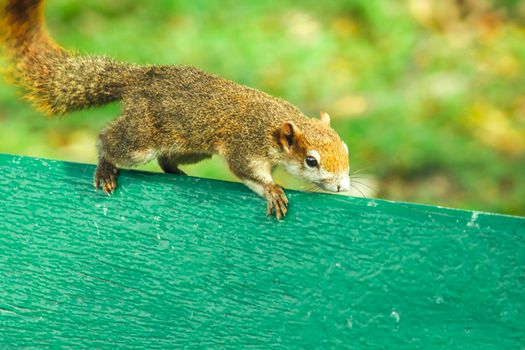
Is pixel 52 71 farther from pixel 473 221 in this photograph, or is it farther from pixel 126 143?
pixel 473 221

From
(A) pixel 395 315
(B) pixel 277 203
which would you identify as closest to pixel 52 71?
(B) pixel 277 203

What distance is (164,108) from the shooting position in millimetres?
2605

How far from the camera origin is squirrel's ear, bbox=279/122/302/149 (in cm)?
246

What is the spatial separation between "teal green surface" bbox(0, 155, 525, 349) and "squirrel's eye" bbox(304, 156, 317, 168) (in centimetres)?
40

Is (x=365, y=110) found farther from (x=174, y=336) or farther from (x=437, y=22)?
(x=174, y=336)

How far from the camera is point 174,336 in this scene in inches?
78.2

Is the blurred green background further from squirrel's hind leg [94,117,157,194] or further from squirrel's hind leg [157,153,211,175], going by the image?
squirrel's hind leg [94,117,157,194]

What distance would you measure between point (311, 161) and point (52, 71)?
0.87 meters

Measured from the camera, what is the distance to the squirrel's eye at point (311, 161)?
2.45m

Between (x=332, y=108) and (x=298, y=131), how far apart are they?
2.21 meters

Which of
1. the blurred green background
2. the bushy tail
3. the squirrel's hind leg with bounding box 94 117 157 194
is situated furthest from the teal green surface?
A: the blurred green background

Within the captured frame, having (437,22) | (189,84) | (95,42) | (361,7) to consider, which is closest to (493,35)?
(437,22)

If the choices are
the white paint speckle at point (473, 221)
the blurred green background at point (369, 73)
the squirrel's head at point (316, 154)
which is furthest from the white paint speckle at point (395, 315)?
the blurred green background at point (369, 73)

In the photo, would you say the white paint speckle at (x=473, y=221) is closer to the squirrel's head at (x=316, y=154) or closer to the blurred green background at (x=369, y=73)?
the squirrel's head at (x=316, y=154)
